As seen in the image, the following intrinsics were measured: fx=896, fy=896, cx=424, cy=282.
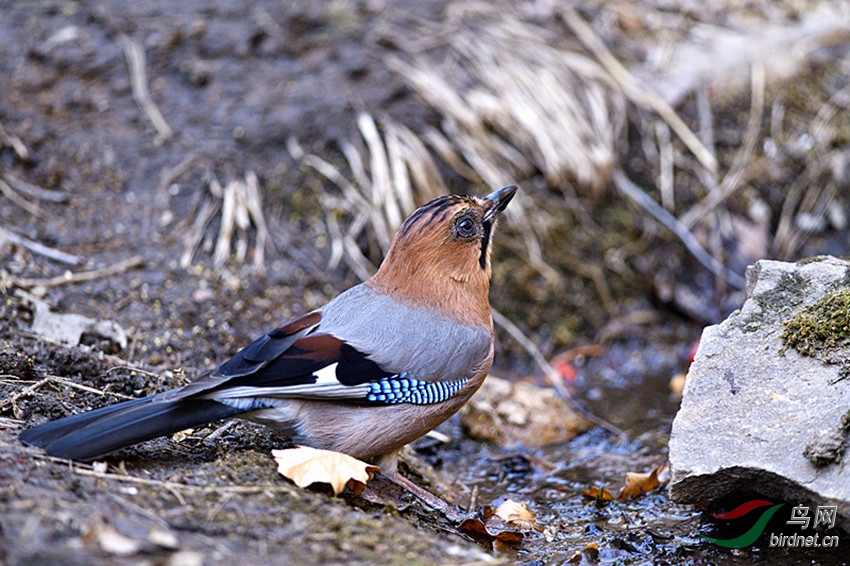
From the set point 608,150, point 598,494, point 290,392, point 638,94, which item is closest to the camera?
point 290,392

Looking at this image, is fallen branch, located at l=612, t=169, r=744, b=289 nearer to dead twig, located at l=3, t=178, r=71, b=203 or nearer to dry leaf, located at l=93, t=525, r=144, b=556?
dead twig, located at l=3, t=178, r=71, b=203

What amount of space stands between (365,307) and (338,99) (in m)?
3.50

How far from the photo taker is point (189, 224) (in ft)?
22.1

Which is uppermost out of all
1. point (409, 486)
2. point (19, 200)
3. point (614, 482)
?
point (19, 200)

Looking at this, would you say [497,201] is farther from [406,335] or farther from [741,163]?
[741,163]

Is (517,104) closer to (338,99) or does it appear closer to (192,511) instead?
(338,99)

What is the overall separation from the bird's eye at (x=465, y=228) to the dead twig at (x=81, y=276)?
104 inches

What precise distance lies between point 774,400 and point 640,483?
1.13 metres

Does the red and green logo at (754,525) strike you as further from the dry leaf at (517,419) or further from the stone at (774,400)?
the dry leaf at (517,419)

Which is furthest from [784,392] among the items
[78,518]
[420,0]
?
[420,0]

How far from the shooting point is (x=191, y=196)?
689 cm

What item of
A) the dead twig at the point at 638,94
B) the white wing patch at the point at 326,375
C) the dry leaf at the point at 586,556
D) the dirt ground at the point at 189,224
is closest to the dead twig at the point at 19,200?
the dirt ground at the point at 189,224

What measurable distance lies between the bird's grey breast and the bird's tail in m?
0.83

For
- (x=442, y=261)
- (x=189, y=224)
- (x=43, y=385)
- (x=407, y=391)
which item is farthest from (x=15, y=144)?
(x=407, y=391)
